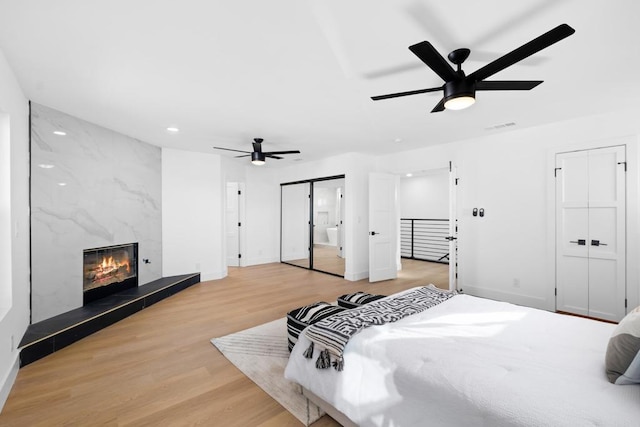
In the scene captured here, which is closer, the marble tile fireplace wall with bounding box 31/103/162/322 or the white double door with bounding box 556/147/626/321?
the marble tile fireplace wall with bounding box 31/103/162/322

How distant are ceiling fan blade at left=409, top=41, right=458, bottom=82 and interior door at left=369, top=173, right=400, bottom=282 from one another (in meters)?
3.61

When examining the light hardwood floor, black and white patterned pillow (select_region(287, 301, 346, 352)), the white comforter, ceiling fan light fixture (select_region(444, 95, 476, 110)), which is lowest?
the light hardwood floor

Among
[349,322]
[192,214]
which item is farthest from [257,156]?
[349,322]

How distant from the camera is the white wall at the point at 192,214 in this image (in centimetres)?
535

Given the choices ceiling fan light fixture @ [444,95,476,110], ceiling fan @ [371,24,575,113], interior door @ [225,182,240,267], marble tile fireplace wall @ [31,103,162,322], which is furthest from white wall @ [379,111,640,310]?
marble tile fireplace wall @ [31,103,162,322]

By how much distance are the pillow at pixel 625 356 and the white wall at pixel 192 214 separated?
5.68 metres

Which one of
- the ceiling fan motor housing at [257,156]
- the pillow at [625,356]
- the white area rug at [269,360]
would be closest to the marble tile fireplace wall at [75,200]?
the ceiling fan motor housing at [257,156]

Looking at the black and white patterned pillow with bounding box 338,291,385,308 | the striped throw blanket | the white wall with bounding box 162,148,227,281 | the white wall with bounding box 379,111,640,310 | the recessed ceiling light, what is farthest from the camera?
the white wall with bounding box 162,148,227,281

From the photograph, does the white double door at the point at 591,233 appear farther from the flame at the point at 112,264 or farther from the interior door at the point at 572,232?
the flame at the point at 112,264

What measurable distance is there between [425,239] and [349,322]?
7.13 meters

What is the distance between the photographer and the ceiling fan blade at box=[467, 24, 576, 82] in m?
1.46

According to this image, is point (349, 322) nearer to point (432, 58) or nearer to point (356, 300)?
point (356, 300)

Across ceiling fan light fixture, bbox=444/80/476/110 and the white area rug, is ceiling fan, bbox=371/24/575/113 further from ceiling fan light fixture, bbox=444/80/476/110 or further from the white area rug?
the white area rug

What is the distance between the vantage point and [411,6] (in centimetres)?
170
